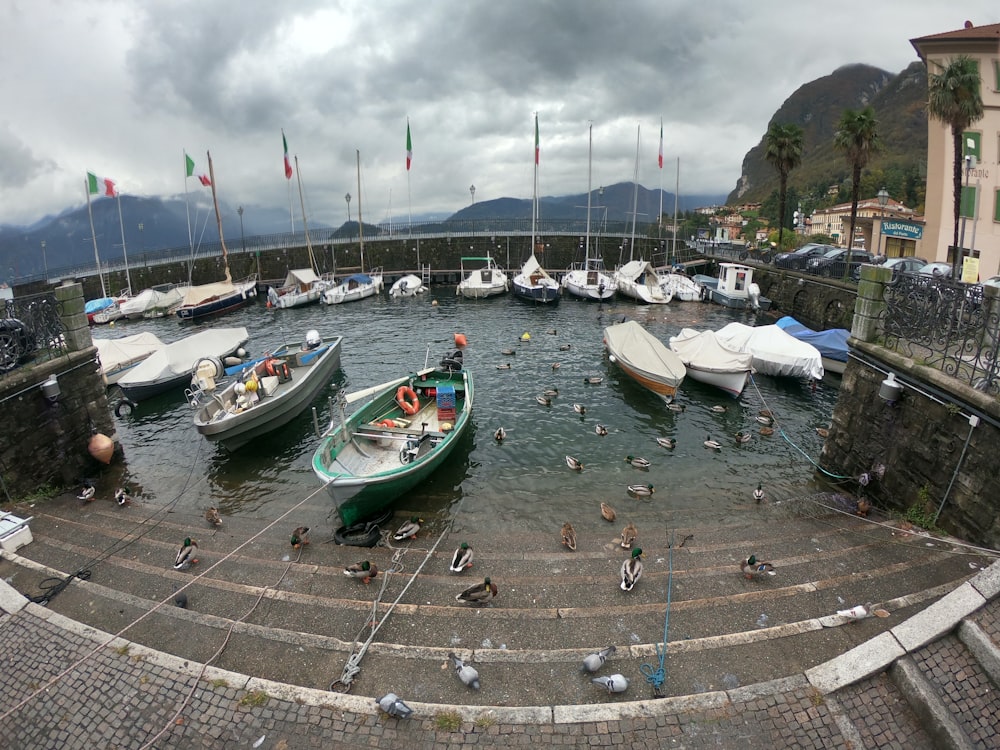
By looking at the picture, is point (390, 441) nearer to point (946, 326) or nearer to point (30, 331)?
point (30, 331)

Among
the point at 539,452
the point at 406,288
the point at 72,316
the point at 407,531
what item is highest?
the point at 72,316

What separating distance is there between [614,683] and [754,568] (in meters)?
4.23

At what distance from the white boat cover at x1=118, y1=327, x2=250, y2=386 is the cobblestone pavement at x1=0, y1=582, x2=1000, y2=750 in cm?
1752

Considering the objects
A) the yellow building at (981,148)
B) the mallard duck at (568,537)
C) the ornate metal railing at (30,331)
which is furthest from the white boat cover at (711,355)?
the ornate metal railing at (30,331)

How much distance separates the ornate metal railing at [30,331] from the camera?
12.6 metres

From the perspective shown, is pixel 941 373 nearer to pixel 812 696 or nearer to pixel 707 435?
pixel 812 696

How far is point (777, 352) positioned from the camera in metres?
22.9

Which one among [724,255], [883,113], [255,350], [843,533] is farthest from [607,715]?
[883,113]

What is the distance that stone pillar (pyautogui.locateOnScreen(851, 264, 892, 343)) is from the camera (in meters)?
12.4

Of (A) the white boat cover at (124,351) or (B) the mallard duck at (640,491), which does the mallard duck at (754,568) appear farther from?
(A) the white boat cover at (124,351)

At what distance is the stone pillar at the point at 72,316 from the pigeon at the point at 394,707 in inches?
538

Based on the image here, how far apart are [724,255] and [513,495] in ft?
167

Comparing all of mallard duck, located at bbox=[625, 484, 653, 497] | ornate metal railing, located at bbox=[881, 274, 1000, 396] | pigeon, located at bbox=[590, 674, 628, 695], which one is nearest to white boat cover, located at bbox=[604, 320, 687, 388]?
mallard duck, located at bbox=[625, 484, 653, 497]

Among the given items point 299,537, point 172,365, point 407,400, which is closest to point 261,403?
point 407,400
